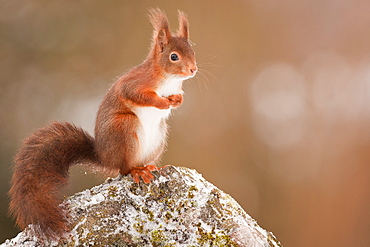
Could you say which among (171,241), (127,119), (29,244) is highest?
(127,119)

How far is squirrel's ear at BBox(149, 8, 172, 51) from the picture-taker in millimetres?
1655

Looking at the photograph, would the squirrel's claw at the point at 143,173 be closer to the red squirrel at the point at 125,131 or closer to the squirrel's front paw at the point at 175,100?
the red squirrel at the point at 125,131

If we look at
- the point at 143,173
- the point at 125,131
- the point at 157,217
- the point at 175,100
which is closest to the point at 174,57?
the point at 175,100

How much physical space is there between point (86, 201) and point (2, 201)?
165 cm

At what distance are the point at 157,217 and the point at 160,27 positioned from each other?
2.13 feet

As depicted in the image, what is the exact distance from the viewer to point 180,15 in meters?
1.72

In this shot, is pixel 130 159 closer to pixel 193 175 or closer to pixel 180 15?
pixel 193 175

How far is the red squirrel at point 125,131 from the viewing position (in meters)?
1.51

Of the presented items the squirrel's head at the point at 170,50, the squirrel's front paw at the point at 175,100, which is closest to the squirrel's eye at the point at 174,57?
the squirrel's head at the point at 170,50

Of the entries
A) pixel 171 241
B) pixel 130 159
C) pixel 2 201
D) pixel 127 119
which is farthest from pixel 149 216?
pixel 2 201

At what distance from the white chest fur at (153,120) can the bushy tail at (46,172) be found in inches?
7.4

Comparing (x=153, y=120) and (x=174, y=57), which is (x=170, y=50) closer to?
(x=174, y=57)

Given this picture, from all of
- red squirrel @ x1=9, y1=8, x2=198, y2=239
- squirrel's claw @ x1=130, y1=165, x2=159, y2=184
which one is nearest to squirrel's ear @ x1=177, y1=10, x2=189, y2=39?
red squirrel @ x1=9, y1=8, x2=198, y2=239

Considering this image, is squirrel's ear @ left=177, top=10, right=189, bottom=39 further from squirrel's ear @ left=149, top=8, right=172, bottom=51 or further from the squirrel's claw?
the squirrel's claw
